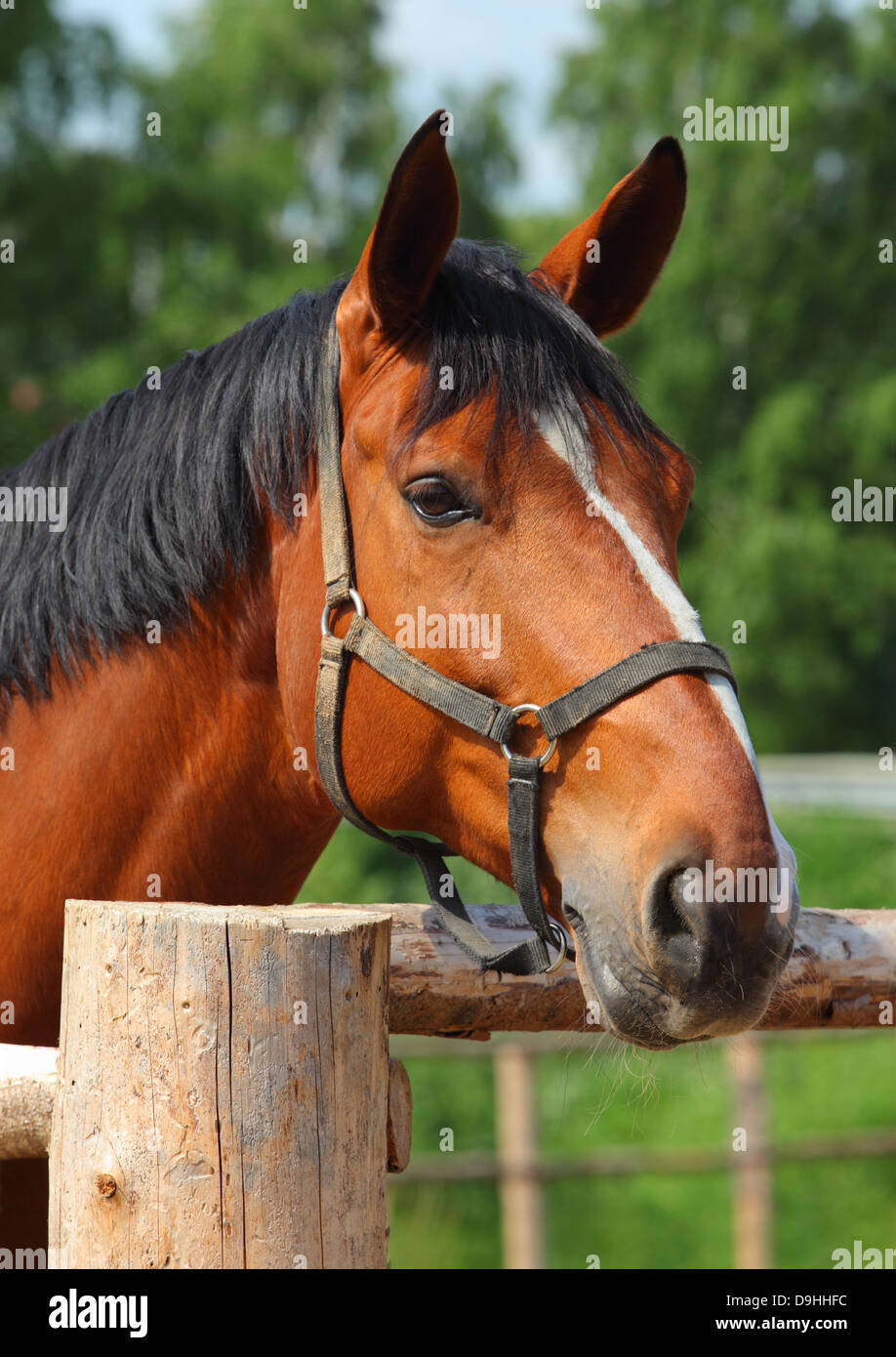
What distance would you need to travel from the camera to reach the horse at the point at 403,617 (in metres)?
2.26

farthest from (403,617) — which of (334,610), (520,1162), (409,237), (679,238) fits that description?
(679,238)

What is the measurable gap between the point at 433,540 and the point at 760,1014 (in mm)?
1066

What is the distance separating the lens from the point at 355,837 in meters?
14.8

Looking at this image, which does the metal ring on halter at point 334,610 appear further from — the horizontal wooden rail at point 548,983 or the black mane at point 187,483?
the horizontal wooden rail at point 548,983

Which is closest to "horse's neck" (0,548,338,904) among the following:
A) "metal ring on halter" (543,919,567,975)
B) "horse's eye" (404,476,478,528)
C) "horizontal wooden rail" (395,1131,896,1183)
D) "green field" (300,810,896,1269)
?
"horse's eye" (404,476,478,528)

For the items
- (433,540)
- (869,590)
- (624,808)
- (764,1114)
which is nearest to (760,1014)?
(624,808)

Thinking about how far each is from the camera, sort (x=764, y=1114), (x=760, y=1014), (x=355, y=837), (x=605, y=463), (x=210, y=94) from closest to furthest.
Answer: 1. (x=760, y=1014)
2. (x=605, y=463)
3. (x=764, y=1114)
4. (x=355, y=837)
5. (x=210, y=94)

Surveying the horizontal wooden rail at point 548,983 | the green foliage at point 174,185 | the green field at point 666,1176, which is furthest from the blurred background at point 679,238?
the horizontal wooden rail at point 548,983

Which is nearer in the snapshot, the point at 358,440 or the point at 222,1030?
the point at 222,1030

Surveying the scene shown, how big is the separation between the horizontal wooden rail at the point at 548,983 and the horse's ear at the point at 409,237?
4.35ft

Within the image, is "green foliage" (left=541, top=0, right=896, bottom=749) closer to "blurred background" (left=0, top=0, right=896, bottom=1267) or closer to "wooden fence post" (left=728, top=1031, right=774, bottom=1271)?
"blurred background" (left=0, top=0, right=896, bottom=1267)

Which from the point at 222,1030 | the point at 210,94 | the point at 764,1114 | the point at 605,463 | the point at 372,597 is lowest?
the point at 764,1114
